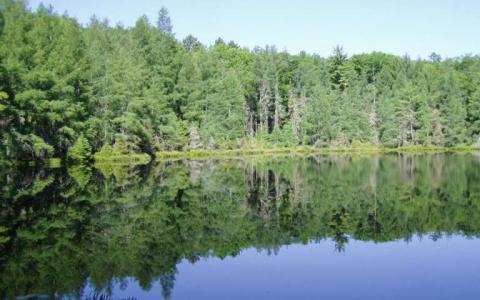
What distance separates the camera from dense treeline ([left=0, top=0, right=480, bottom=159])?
4181 centimetres

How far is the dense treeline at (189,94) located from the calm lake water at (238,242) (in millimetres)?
14695

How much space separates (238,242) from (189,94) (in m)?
57.8

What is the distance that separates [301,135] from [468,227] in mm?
69590

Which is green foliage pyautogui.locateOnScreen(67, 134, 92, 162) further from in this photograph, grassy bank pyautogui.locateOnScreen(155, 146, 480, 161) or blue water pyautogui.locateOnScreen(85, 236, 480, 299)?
blue water pyautogui.locateOnScreen(85, 236, 480, 299)

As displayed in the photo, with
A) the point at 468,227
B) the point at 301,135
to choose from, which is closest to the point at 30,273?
the point at 468,227

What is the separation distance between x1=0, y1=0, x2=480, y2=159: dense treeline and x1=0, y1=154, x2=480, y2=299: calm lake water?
1469 cm

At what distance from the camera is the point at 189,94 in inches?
2830

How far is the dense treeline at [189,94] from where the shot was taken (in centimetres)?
4181

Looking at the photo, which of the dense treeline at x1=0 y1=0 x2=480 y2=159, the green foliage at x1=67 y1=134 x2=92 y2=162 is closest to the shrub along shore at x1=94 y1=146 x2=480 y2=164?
the dense treeline at x1=0 y1=0 x2=480 y2=159

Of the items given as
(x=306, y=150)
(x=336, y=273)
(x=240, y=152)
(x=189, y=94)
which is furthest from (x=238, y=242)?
(x=306, y=150)

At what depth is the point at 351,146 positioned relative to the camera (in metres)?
86.1

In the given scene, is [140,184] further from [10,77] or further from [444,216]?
[444,216]

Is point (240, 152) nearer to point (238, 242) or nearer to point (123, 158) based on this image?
point (123, 158)

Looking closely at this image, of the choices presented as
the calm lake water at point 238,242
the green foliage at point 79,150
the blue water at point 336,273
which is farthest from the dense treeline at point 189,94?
the blue water at point 336,273
